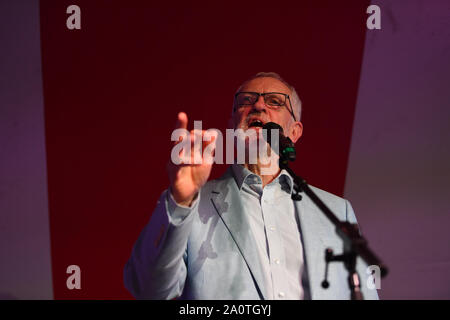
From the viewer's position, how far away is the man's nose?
2141 millimetres

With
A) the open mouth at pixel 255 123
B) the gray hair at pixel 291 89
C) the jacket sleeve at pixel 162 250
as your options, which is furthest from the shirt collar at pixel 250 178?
the jacket sleeve at pixel 162 250

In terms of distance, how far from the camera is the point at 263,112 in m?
2.13

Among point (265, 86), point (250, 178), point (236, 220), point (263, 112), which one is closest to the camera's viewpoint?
point (236, 220)

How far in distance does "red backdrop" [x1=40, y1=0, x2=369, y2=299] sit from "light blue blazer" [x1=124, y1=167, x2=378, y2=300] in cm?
78

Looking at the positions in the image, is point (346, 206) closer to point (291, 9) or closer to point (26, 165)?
point (291, 9)

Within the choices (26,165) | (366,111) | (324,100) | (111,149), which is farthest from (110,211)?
(366,111)

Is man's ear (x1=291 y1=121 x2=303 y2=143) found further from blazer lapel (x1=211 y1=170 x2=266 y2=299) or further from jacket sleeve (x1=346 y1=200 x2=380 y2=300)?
jacket sleeve (x1=346 y1=200 x2=380 y2=300)

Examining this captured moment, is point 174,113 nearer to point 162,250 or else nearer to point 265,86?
point 265,86

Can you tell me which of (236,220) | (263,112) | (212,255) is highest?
(263,112)

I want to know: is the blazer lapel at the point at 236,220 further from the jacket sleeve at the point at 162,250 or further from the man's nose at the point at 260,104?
the man's nose at the point at 260,104

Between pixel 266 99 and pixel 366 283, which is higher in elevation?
Result: pixel 266 99

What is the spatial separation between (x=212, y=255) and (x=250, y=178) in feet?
1.79

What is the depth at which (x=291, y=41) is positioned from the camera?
252 cm

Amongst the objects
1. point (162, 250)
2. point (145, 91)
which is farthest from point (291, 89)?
point (162, 250)
